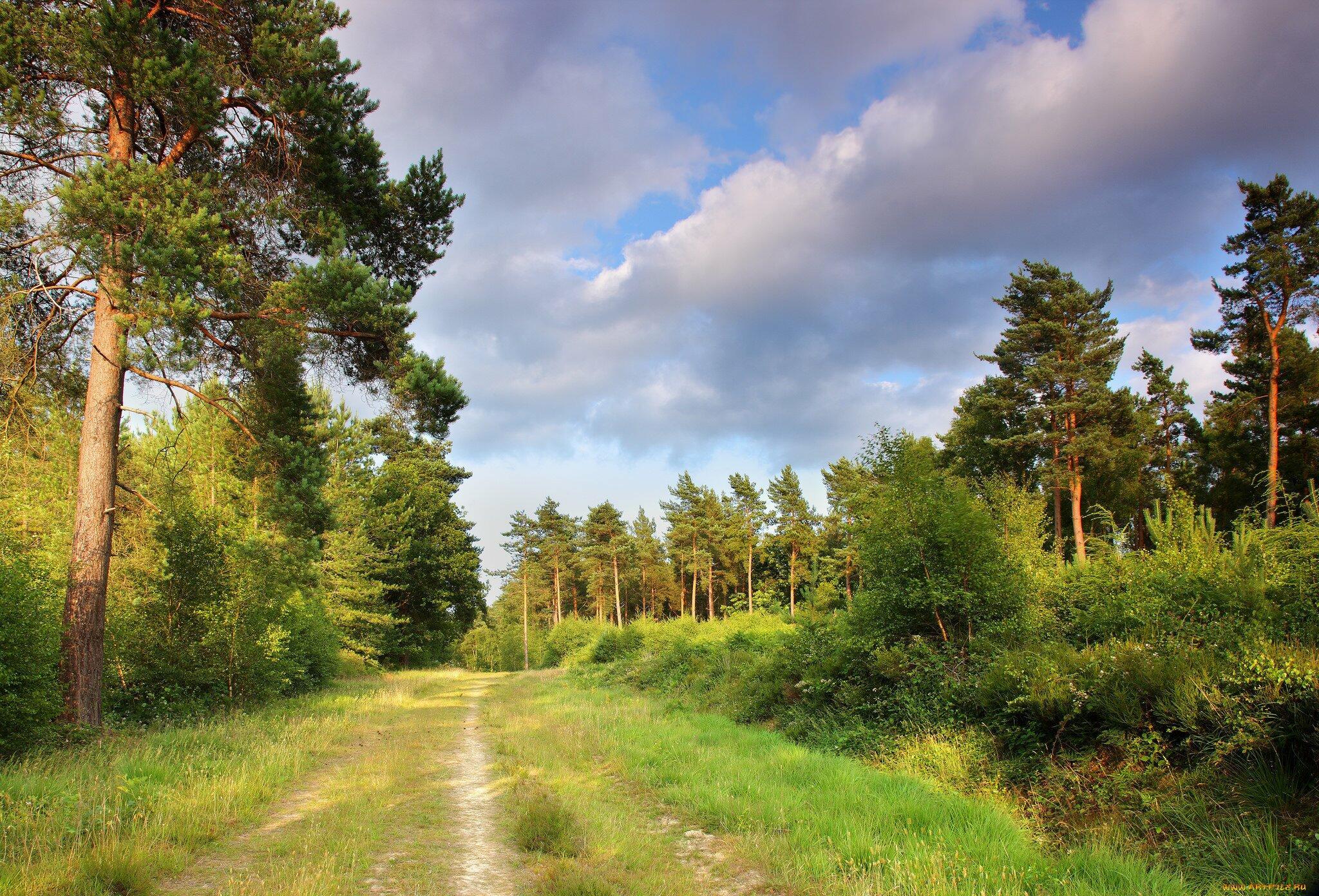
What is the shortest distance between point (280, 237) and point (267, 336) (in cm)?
260

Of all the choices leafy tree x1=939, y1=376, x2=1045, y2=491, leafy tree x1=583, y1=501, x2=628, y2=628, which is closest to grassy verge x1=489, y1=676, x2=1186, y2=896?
leafy tree x1=939, y1=376, x2=1045, y2=491

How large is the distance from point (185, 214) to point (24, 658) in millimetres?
6102

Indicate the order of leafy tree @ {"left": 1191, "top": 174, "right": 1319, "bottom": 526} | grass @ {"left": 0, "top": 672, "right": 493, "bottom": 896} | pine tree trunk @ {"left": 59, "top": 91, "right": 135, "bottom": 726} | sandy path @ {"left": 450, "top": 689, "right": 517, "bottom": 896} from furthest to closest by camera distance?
1. leafy tree @ {"left": 1191, "top": 174, "right": 1319, "bottom": 526}
2. pine tree trunk @ {"left": 59, "top": 91, "right": 135, "bottom": 726}
3. sandy path @ {"left": 450, "top": 689, "right": 517, "bottom": 896}
4. grass @ {"left": 0, "top": 672, "right": 493, "bottom": 896}

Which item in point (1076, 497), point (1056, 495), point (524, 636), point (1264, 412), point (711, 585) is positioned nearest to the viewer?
point (1264, 412)

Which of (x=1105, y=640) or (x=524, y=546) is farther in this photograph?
(x=524, y=546)

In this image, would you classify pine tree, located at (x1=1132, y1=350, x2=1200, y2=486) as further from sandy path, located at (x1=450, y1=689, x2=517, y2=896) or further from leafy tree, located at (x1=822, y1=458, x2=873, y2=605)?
sandy path, located at (x1=450, y1=689, x2=517, y2=896)

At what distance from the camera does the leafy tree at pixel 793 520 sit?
4672cm

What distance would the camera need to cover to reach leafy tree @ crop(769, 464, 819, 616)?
46719 millimetres

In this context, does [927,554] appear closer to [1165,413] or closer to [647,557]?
[1165,413]

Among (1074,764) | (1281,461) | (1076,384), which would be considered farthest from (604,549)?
(1074,764)

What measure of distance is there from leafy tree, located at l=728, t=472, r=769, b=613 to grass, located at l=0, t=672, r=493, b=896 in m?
42.4

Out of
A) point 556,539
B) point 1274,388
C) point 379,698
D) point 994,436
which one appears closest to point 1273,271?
point 1274,388

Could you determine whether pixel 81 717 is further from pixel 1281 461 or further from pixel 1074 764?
pixel 1281 461

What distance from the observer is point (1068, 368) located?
26.7m
